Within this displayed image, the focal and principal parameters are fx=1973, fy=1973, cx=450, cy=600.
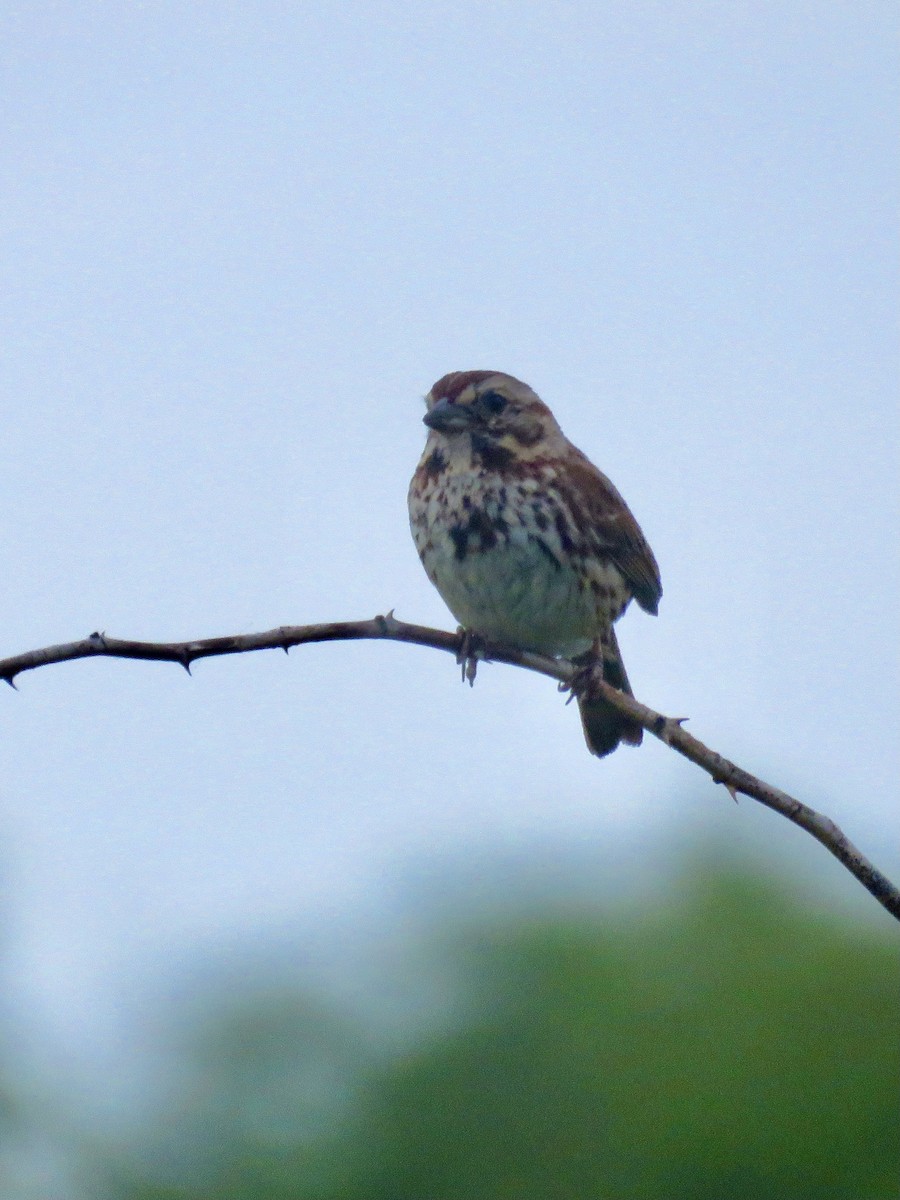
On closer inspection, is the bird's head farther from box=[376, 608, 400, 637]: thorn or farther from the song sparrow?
box=[376, 608, 400, 637]: thorn

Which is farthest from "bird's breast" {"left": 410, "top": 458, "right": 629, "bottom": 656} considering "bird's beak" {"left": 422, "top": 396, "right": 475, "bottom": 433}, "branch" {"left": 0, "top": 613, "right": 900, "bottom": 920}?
"branch" {"left": 0, "top": 613, "right": 900, "bottom": 920}

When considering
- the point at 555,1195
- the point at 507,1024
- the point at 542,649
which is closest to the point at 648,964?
the point at 507,1024

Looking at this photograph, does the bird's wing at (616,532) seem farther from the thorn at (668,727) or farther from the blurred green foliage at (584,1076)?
the blurred green foliage at (584,1076)

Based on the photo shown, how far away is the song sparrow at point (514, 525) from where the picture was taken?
21.2 ft

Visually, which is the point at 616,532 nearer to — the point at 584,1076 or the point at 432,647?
the point at 432,647

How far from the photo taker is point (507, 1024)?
3116 centimetres

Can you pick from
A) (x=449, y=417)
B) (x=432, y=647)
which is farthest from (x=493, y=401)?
(x=432, y=647)

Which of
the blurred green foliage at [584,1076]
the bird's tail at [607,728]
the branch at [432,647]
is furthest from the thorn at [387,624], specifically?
the blurred green foliage at [584,1076]

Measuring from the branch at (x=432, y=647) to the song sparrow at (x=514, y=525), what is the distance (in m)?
2.45

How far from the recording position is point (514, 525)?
21.2 ft

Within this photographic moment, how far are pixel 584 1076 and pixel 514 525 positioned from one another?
946 inches

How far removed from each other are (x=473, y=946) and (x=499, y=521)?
27.4 m

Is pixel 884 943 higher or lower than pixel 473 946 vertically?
lower

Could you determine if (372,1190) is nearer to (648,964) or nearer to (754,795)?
(648,964)
